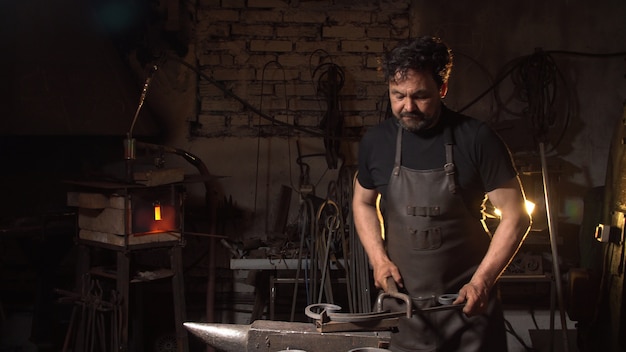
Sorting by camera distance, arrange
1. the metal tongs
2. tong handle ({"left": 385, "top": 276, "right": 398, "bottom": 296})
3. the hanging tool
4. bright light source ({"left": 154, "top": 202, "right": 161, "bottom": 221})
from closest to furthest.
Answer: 1. the metal tongs
2. tong handle ({"left": 385, "top": 276, "right": 398, "bottom": 296})
3. bright light source ({"left": 154, "top": 202, "right": 161, "bottom": 221})
4. the hanging tool

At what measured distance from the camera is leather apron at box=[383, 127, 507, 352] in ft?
9.14

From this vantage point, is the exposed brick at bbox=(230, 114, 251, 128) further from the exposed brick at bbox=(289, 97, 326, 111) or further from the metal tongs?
the metal tongs

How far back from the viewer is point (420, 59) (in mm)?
2703

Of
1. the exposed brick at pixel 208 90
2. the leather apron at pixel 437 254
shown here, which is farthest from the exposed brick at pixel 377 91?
the leather apron at pixel 437 254

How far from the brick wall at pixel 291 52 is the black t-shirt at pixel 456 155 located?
6.47 feet

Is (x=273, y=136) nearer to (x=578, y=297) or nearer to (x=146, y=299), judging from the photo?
(x=146, y=299)

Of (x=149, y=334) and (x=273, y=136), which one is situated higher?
(x=273, y=136)

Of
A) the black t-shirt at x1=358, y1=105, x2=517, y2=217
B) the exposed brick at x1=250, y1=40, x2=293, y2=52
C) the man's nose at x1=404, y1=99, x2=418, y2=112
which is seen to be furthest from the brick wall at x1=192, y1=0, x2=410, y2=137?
the man's nose at x1=404, y1=99, x2=418, y2=112

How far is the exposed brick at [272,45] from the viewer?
495 centimetres

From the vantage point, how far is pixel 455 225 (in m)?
2.84

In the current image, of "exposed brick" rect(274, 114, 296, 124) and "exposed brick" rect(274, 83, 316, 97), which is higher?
"exposed brick" rect(274, 83, 316, 97)

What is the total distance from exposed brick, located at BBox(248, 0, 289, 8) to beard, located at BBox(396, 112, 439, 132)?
241 centimetres

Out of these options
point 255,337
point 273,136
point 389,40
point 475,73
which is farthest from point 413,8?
point 255,337

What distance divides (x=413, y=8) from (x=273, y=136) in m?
1.35
